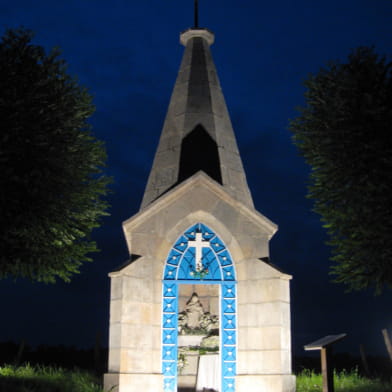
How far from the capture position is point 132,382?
54.0 feet

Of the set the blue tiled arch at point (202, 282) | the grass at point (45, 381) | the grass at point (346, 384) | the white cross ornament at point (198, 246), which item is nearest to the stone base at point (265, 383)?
the blue tiled arch at point (202, 282)

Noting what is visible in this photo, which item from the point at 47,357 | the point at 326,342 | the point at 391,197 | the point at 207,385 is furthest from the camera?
the point at 47,357

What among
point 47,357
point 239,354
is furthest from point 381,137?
point 47,357

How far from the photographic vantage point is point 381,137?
16500 millimetres

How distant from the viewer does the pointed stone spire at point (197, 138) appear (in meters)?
19.2

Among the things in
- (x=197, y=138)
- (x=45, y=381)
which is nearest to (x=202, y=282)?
(x=197, y=138)

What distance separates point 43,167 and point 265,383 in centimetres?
802

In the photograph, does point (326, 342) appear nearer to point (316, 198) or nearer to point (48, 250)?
point (316, 198)

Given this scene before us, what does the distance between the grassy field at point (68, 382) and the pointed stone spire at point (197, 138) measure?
17.5 feet

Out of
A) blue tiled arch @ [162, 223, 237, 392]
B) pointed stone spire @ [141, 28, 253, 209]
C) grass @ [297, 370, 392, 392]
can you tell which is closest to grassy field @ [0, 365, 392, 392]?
grass @ [297, 370, 392, 392]

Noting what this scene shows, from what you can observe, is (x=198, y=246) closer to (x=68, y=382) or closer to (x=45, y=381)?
(x=68, y=382)

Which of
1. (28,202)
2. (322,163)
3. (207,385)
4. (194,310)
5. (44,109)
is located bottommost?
(207,385)

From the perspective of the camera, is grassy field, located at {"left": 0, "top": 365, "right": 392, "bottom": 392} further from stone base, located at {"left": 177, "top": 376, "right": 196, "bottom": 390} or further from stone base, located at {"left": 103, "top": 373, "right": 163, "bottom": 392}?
stone base, located at {"left": 177, "top": 376, "right": 196, "bottom": 390}

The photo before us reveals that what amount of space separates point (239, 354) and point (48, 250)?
5.77 m
